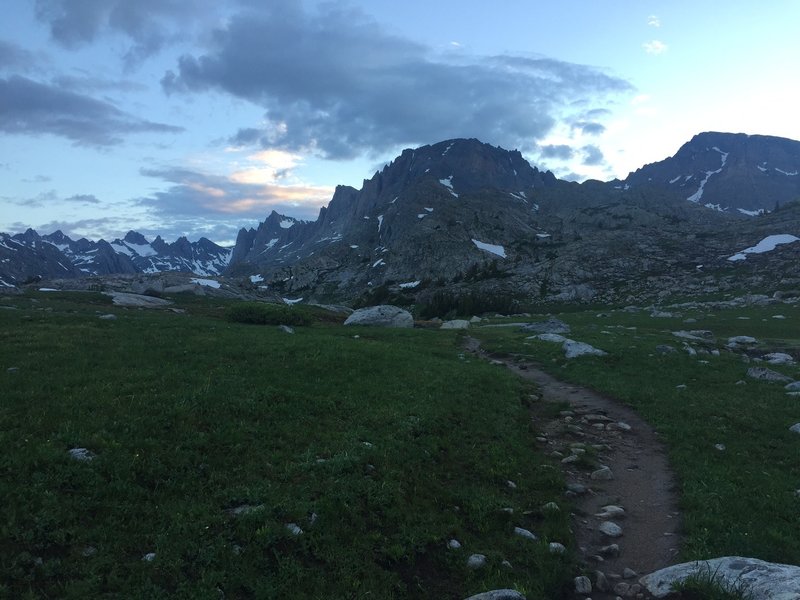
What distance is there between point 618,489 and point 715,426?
7.60 m

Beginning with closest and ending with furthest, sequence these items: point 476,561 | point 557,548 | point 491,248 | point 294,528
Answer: point 294,528 < point 476,561 < point 557,548 < point 491,248

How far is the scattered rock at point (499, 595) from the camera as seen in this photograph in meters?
8.15

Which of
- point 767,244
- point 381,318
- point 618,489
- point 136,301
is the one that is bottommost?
point 618,489

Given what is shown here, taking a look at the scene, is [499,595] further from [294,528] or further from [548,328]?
[548,328]

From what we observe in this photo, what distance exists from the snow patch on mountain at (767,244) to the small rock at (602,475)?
11228 centimetres

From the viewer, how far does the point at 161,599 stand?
24.5 feet

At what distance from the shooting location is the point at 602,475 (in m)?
14.9

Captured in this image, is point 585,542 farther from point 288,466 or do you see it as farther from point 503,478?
point 288,466

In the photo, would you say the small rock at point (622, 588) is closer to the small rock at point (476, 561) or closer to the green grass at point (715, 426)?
the green grass at point (715, 426)

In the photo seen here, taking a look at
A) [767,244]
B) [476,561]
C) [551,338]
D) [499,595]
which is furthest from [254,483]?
[767,244]

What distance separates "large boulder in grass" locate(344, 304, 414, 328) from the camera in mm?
53562

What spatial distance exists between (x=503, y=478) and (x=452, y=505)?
2582 mm

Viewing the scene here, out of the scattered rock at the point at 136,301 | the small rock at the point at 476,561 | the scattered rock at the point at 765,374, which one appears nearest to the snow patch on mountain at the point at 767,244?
the scattered rock at the point at 765,374

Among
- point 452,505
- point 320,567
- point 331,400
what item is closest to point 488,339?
point 331,400
